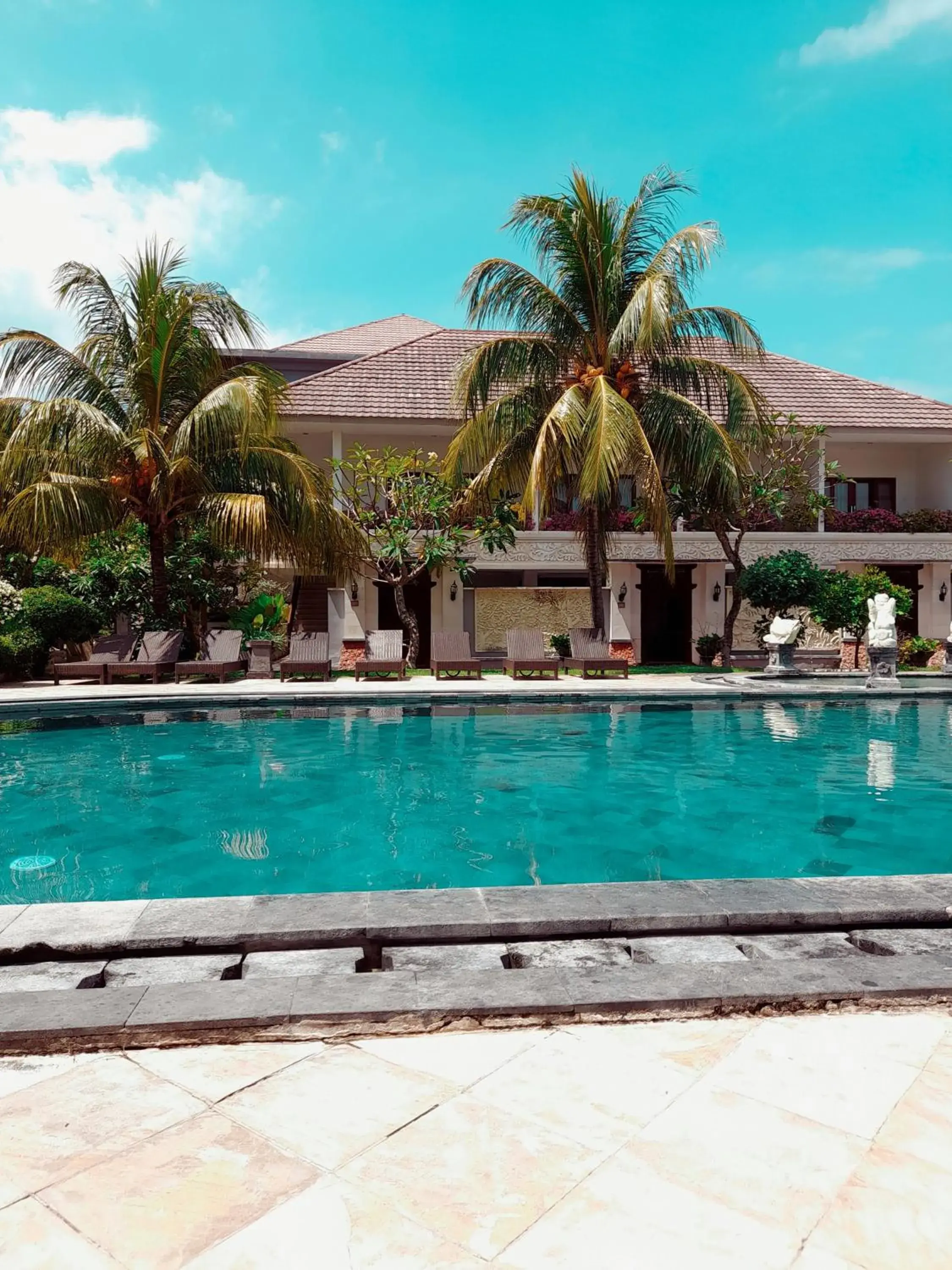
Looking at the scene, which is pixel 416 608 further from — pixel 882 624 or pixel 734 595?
pixel 882 624

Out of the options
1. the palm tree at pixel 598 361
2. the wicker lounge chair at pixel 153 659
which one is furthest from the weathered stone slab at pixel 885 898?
the wicker lounge chair at pixel 153 659

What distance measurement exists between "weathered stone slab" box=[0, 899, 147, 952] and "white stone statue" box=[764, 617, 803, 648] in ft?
47.7

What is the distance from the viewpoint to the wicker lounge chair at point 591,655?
659 inches

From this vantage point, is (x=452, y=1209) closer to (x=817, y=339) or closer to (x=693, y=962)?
(x=693, y=962)

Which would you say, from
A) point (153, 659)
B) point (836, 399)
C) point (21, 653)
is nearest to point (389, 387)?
point (153, 659)

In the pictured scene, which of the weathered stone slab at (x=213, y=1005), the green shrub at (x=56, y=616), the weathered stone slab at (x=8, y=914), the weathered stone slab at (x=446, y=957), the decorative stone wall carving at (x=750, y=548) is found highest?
the decorative stone wall carving at (x=750, y=548)

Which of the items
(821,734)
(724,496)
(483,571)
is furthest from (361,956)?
A: (483,571)

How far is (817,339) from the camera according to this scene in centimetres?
2262

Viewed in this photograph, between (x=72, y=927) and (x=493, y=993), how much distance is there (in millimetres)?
1921

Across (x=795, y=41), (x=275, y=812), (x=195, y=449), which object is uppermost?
(x=795, y=41)

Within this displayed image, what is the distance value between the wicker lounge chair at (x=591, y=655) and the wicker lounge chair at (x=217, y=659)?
629 cm

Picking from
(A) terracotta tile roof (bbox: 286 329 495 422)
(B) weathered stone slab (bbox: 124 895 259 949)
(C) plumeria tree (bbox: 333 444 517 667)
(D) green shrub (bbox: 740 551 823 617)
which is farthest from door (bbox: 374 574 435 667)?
(B) weathered stone slab (bbox: 124 895 259 949)

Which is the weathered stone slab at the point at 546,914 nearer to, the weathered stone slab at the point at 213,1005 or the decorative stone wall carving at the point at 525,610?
the weathered stone slab at the point at 213,1005

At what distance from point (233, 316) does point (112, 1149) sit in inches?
687
